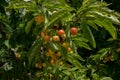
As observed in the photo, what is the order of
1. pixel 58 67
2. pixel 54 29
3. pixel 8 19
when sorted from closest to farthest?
1. pixel 54 29
2. pixel 58 67
3. pixel 8 19

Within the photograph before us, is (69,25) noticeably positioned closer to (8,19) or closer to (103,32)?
(8,19)

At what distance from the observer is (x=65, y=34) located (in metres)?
1.88

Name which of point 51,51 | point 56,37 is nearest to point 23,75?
point 51,51

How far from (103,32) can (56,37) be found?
1667 mm

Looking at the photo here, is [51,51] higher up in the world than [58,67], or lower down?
higher up

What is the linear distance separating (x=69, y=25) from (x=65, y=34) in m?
0.06

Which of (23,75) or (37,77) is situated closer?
(37,77)

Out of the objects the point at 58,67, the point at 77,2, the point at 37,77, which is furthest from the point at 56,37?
the point at 77,2

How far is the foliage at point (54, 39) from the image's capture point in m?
1.89

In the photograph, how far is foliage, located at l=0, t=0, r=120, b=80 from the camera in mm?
1887

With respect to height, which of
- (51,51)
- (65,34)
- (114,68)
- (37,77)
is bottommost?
(114,68)

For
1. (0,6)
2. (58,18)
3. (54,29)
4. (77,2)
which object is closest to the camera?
(58,18)

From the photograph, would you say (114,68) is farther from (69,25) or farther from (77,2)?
(69,25)

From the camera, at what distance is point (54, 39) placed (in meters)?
1.90
